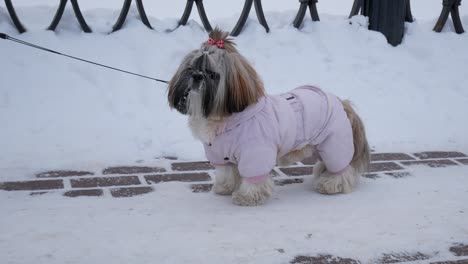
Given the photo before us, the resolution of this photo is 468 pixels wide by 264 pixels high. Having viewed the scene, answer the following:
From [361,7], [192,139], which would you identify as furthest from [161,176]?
[361,7]

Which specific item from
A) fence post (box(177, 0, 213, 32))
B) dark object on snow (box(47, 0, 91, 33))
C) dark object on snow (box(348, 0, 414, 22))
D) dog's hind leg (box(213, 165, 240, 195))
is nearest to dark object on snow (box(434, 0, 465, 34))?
dark object on snow (box(348, 0, 414, 22))

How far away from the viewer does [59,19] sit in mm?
6254

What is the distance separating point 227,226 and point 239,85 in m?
0.80

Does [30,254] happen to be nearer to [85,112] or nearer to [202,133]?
[202,133]

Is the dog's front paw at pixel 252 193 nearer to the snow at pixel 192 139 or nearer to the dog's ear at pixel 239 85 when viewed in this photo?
the snow at pixel 192 139

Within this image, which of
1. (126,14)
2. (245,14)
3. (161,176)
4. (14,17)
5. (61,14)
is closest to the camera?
(161,176)

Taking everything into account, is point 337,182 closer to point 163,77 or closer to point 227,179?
point 227,179

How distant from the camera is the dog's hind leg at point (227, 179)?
4.40m

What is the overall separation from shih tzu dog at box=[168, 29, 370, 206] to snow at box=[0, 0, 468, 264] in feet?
0.49

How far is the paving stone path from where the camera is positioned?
4.46 meters

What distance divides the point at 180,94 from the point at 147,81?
218 cm

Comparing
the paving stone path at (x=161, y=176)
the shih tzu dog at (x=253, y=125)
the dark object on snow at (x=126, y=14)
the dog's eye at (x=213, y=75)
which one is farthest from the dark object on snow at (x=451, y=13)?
the dog's eye at (x=213, y=75)

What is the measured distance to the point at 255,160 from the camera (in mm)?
4098

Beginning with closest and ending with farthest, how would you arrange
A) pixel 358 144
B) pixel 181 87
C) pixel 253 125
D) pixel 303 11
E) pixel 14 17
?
pixel 181 87 < pixel 253 125 < pixel 358 144 < pixel 14 17 < pixel 303 11
